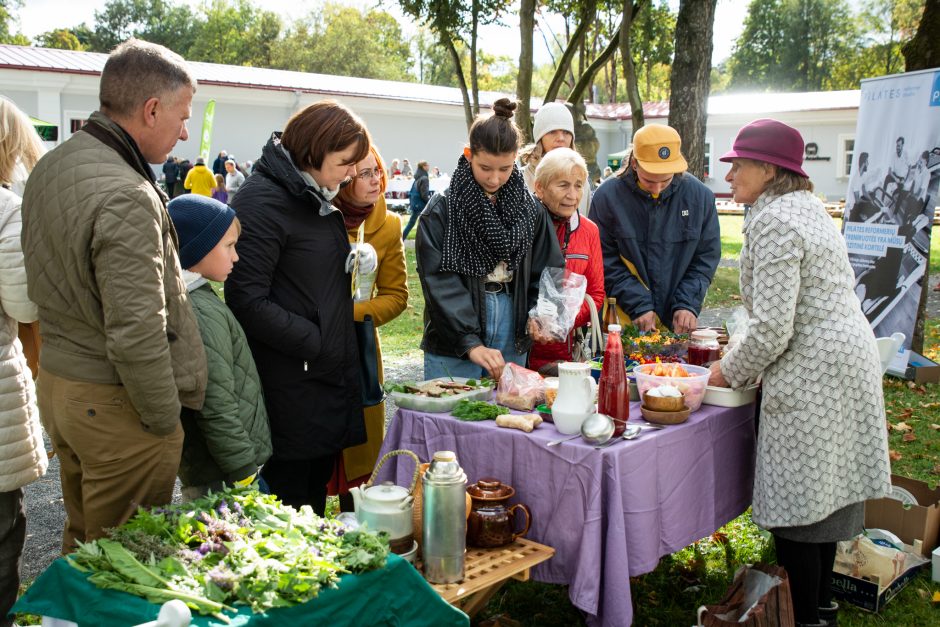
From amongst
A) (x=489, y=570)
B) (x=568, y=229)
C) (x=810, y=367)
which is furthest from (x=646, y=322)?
(x=489, y=570)

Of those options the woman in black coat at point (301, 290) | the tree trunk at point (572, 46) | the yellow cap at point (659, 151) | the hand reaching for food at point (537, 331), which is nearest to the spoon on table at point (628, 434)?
the hand reaching for food at point (537, 331)

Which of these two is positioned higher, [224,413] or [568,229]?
[568,229]

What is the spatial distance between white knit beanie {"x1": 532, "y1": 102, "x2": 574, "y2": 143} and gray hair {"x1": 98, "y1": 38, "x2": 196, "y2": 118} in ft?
8.36

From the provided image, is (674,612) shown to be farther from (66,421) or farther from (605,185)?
(66,421)

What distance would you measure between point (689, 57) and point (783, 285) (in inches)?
215

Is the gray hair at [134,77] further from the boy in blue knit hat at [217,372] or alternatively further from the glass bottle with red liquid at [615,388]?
the glass bottle with red liquid at [615,388]

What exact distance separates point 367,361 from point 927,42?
574 centimetres

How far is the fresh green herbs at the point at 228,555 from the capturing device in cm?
175

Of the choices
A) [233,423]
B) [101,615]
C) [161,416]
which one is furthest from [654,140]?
[101,615]

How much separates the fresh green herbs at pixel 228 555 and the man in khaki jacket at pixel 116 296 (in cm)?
27

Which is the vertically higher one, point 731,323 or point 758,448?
point 731,323

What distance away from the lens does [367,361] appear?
3201 millimetres

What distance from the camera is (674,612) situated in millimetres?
3311

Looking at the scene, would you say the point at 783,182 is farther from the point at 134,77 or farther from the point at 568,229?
the point at 134,77
